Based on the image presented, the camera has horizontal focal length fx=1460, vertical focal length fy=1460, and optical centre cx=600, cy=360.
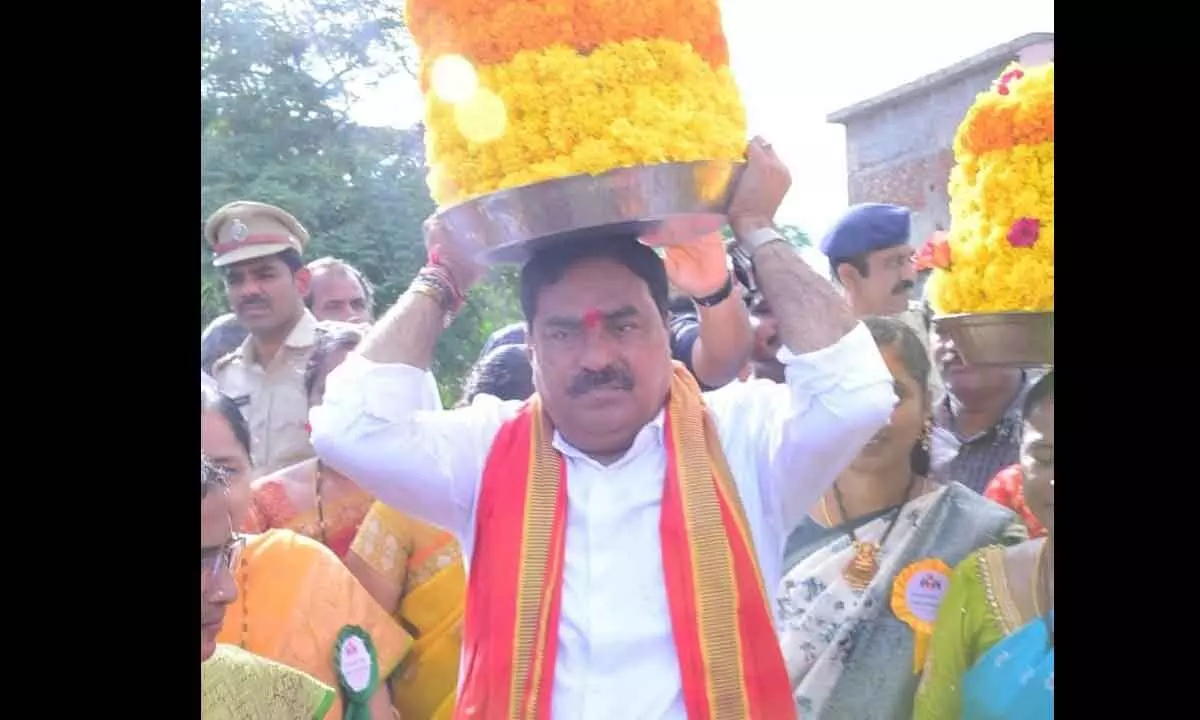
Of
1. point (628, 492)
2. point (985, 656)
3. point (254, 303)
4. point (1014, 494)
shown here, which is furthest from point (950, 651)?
point (254, 303)

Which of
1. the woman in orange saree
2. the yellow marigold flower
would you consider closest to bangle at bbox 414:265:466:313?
the yellow marigold flower

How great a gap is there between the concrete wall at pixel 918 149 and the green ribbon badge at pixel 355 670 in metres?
1.29

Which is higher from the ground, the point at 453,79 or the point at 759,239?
the point at 453,79

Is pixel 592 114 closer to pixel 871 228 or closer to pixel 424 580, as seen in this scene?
pixel 871 228

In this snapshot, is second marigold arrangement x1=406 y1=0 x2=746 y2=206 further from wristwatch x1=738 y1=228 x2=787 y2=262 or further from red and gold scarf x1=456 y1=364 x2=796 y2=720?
red and gold scarf x1=456 y1=364 x2=796 y2=720

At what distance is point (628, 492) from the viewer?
256cm

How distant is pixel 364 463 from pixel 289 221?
1.99ft

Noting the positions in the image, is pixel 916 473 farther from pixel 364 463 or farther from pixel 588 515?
pixel 364 463

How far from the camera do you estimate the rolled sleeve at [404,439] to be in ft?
8.36

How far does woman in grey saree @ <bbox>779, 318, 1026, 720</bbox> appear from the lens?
286cm

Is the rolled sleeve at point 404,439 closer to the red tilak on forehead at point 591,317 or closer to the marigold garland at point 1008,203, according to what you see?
the red tilak on forehead at point 591,317

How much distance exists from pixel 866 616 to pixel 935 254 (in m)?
0.72

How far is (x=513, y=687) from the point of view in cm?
245
